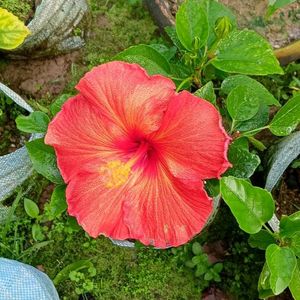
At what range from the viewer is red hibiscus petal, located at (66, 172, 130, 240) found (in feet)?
3.96

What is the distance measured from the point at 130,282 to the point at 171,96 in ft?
3.21

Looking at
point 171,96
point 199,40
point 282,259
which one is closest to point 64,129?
point 171,96

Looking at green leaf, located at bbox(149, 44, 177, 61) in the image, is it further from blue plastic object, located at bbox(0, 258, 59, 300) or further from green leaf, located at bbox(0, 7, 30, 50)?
blue plastic object, located at bbox(0, 258, 59, 300)

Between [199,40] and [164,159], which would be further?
[199,40]

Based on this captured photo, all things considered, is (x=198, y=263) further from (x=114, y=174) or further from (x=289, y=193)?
(x=114, y=174)

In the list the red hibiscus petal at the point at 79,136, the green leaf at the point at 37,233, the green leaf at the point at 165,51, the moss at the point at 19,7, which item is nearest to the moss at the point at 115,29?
the moss at the point at 19,7

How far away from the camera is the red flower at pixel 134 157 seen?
1126mm

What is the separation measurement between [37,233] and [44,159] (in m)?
0.63

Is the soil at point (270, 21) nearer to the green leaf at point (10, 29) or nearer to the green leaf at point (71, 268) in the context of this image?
the green leaf at point (10, 29)

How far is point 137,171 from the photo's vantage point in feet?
3.99

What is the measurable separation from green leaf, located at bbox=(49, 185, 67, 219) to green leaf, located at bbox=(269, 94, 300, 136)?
19.0 inches

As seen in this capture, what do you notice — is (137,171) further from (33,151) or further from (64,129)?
(33,151)

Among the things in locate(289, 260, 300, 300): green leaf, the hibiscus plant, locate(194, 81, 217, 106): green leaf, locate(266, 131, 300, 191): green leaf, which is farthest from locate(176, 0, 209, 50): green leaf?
locate(289, 260, 300, 300): green leaf

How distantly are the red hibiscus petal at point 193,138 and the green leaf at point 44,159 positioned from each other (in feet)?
0.99
